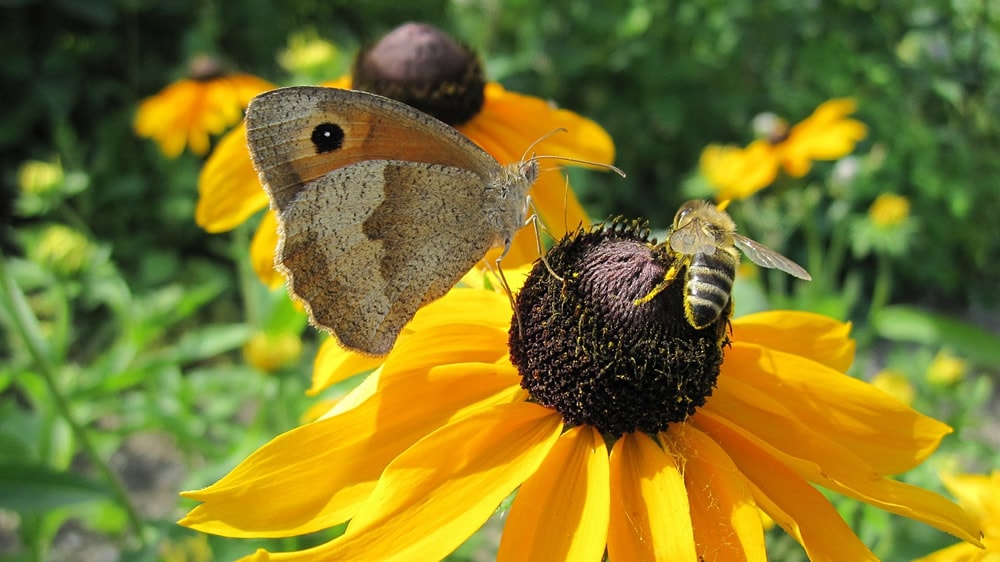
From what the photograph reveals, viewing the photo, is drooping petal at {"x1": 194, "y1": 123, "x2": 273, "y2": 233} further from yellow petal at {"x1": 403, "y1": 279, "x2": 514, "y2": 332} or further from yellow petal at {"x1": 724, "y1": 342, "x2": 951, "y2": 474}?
yellow petal at {"x1": 724, "y1": 342, "x2": 951, "y2": 474}

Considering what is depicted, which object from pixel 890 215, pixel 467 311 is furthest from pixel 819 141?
pixel 467 311

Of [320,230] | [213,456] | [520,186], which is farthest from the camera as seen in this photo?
[213,456]

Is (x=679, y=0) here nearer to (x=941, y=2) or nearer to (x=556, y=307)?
(x=941, y=2)

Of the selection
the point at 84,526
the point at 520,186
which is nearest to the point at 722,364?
the point at 520,186

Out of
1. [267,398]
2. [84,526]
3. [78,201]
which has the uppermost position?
[78,201]

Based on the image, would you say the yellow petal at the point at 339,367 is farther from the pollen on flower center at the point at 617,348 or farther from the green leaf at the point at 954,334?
the green leaf at the point at 954,334

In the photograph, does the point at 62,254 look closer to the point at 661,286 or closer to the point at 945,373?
the point at 661,286
